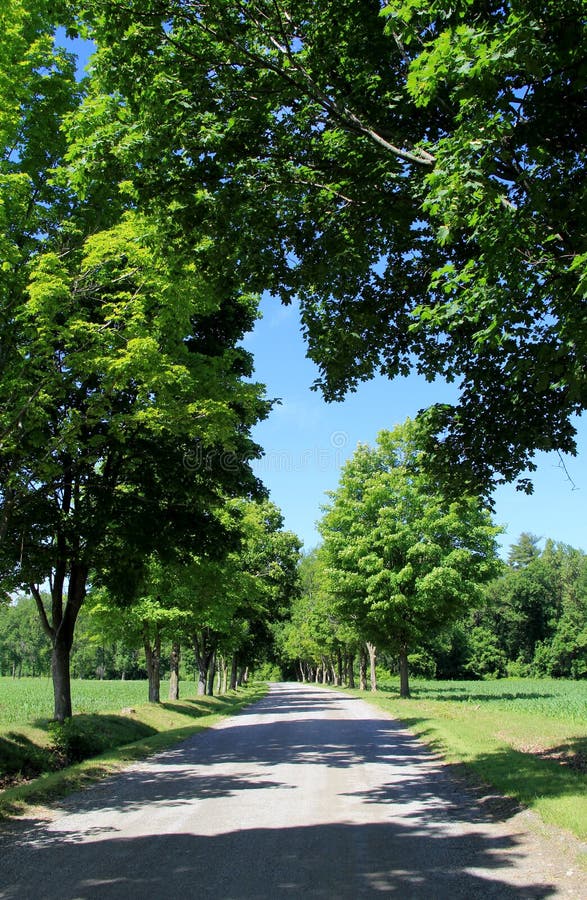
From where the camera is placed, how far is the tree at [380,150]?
209 inches

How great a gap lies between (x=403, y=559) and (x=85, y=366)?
73.2 ft

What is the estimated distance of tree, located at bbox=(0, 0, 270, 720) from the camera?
9742 millimetres

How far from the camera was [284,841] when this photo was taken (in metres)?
6.47

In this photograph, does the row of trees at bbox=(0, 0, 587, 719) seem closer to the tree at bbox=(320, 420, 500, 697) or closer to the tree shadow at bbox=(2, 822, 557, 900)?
the tree shadow at bbox=(2, 822, 557, 900)

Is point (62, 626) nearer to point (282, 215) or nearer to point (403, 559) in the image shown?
point (282, 215)

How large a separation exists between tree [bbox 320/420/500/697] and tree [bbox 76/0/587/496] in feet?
62.4

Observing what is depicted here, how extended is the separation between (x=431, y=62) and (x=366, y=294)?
491 centimetres

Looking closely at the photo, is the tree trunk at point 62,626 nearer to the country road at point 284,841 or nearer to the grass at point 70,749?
the grass at point 70,749

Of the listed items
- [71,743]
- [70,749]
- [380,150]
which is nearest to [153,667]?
[71,743]

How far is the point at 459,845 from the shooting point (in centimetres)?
614

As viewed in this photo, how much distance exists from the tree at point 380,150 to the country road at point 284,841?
179 inches

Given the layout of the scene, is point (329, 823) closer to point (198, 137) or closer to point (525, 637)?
point (198, 137)

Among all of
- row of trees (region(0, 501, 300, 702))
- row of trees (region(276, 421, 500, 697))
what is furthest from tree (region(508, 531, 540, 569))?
row of trees (region(276, 421, 500, 697))

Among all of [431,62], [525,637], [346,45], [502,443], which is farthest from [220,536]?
[525,637]
